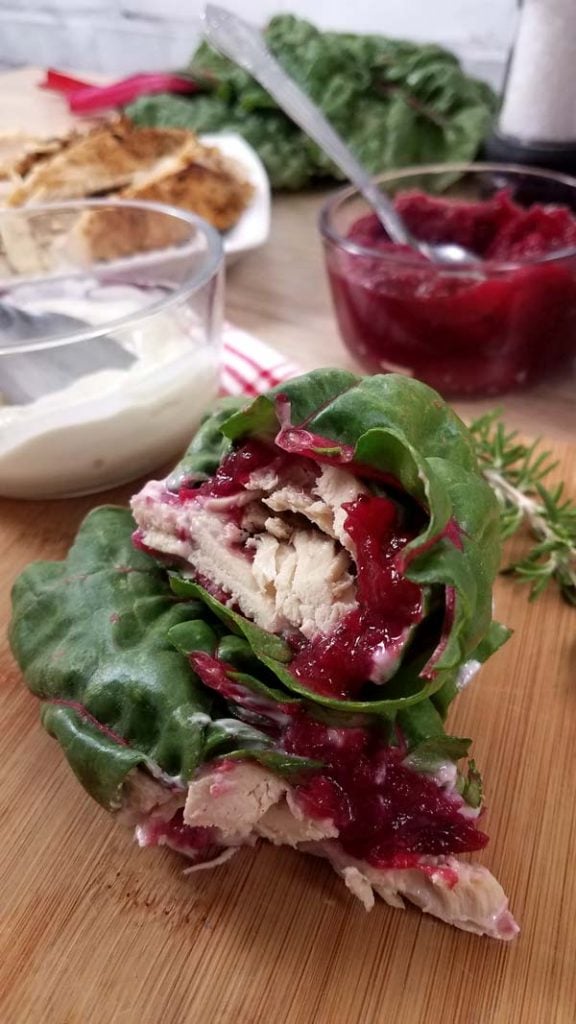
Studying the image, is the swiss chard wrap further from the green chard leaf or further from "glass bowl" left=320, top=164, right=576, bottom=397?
"glass bowl" left=320, top=164, right=576, bottom=397

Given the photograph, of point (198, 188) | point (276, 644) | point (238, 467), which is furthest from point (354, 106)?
point (276, 644)

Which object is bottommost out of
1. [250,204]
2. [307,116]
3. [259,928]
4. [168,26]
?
[259,928]

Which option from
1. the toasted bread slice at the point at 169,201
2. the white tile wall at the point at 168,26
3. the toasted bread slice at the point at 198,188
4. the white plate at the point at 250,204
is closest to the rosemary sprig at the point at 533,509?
the toasted bread slice at the point at 169,201

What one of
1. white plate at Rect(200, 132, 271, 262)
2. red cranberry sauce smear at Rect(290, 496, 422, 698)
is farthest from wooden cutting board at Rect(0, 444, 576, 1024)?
white plate at Rect(200, 132, 271, 262)

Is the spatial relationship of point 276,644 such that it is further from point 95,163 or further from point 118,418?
point 95,163

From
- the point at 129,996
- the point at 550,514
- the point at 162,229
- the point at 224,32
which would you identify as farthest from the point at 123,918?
the point at 224,32

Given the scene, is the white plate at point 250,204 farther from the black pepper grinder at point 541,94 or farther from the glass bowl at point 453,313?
the black pepper grinder at point 541,94

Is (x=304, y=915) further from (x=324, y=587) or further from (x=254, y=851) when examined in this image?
(x=324, y=587)
